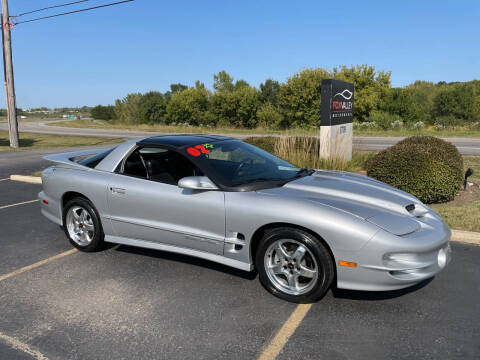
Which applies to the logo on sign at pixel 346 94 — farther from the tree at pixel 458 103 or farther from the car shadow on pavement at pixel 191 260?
the tree at pixel 458 103

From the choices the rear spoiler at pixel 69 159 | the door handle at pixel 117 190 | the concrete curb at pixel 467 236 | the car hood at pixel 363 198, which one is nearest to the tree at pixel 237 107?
the rear spoiler at pixel 69 159

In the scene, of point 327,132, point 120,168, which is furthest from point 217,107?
point 120,168

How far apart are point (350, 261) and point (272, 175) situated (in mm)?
1408

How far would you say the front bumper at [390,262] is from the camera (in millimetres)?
3166

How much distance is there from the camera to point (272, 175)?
432cm

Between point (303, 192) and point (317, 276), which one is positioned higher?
point (303, 192)

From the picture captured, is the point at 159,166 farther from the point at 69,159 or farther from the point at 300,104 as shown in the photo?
the point at 300,104

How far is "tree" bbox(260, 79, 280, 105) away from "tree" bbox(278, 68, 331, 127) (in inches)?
461

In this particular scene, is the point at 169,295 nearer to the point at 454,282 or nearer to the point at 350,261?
the point at 350,261

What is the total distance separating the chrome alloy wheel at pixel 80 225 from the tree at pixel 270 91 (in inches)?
1989

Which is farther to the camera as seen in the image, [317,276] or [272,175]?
[272,175]

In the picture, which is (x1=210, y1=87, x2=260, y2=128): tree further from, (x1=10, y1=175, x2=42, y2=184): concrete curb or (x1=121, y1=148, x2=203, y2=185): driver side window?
(x1=121, y1=148, x2=203, y2=185): driver side window

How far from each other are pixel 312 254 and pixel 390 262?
62 cm

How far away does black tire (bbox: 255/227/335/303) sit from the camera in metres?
3.32
